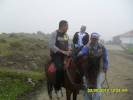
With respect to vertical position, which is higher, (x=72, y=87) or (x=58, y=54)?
(x=58, y=54)

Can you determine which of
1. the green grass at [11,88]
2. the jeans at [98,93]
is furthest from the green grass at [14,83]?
the jeans at [98,93]

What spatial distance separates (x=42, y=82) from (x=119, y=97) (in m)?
4.61

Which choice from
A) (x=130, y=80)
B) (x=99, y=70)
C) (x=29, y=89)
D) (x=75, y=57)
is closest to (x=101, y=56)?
(x=99, y=70)

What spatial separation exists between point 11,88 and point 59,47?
4.76 meters

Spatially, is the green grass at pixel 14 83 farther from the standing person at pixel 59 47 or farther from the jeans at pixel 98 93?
the jeans at pixel 98 93

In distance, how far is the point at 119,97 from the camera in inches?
487

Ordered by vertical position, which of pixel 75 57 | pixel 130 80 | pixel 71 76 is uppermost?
pixel 75 57

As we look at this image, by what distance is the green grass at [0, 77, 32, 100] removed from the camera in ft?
41.0

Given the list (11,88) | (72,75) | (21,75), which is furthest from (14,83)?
(72,75)

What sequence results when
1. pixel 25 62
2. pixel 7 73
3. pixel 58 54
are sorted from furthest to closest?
pixel 25 62, pixel 7 73, pixel 58 54

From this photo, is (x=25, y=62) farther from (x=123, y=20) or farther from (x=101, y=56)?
A: (x=123, y=20)

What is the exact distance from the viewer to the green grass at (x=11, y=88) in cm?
1251

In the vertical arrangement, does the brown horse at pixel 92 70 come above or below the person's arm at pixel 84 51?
below

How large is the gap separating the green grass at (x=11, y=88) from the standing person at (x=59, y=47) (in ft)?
10.7
